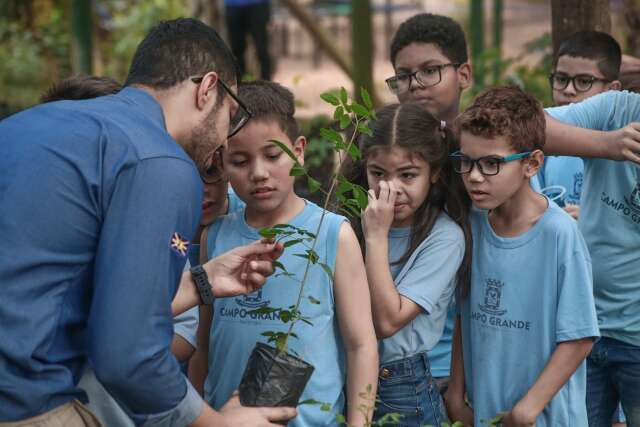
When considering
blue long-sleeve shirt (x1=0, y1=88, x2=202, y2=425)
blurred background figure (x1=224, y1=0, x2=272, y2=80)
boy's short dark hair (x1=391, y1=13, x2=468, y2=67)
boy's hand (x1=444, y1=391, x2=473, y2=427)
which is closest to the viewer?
blue long-sleeve shirt (x1=0, y1=88, x2=202, y2=425)

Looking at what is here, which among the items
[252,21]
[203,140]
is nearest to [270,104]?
[203,140]

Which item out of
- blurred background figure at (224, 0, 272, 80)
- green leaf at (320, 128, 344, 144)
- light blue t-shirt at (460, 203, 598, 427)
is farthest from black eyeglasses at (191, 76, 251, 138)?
blurred background figure at (224, 0, 272, 80)

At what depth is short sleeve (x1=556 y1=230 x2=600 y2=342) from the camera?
11.1ft

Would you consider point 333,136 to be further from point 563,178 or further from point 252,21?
point 252,21

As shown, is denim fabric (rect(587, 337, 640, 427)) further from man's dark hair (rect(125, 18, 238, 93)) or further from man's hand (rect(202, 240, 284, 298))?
man's dark hair (rect(125, 18, 238, 93))

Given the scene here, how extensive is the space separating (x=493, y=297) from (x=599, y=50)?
178 centimetres

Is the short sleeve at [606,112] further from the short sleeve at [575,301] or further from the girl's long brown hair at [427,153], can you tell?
the short sleeve at [575,301]

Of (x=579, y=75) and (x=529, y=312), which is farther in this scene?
(x=579, y=75)

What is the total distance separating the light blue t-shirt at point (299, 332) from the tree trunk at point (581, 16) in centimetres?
263

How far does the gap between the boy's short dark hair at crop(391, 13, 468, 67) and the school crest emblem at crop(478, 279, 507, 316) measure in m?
1.55

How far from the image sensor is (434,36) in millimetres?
4758

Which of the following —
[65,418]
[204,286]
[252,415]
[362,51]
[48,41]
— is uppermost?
[48,41]

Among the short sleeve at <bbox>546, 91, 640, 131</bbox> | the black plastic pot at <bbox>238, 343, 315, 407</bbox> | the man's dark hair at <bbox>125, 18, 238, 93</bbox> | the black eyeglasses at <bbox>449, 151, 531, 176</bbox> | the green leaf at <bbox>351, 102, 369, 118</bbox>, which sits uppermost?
the man's dark hair at <bbox>125, 18, 238, 93</bbox>

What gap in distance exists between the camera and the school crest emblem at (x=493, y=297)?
11.6 ft
